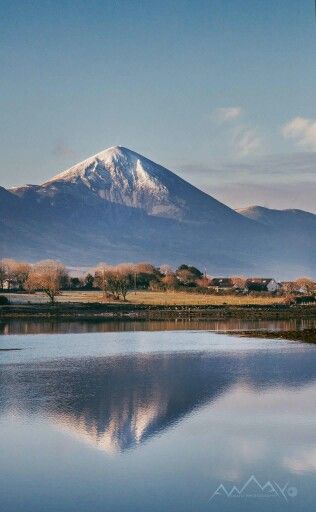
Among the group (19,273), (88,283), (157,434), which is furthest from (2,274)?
(157,434)

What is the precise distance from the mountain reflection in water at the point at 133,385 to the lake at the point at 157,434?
0.13 ft

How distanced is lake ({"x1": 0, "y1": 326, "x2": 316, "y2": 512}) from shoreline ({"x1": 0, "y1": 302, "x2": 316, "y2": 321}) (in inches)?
1438

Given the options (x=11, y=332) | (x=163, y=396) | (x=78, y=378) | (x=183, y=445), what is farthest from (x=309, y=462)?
(x=11, y=332)

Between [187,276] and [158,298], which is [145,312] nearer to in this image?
[158,298]

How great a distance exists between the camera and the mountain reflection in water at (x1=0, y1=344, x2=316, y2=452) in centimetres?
1962

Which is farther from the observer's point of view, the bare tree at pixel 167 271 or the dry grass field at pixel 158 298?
the bare tree at pixel 167 271

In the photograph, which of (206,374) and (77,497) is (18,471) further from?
(206,374)

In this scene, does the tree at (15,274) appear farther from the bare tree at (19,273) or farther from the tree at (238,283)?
the tree at (238,283)

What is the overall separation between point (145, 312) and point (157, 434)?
5707cm

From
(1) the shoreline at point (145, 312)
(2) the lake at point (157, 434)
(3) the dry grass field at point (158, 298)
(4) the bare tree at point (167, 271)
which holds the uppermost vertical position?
(4) the bare tree at point (167, 271)

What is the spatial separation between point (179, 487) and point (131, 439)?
350 cm

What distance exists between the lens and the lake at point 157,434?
14.3 metres

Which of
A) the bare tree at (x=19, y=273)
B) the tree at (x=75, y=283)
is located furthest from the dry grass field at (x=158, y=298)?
the bare tree at (x=19, y=273)

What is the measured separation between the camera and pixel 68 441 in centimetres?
1803
